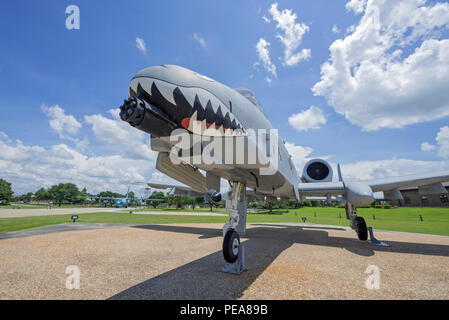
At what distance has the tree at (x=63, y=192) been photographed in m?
92.9

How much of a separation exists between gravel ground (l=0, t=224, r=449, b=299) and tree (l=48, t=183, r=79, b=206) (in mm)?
111404

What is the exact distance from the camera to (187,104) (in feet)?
10.8

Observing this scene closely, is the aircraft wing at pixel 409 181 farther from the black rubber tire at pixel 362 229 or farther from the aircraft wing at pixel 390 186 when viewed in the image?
the black rubber tire at pixel 362 229

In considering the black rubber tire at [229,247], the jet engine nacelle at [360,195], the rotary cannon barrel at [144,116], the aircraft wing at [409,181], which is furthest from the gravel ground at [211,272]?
the rotary cannon barrel at [144,116]

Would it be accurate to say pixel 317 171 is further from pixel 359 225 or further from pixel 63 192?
pixel 63 192

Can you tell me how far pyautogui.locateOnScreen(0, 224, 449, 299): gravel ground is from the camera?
365cm

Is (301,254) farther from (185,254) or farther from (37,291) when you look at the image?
(37,291)

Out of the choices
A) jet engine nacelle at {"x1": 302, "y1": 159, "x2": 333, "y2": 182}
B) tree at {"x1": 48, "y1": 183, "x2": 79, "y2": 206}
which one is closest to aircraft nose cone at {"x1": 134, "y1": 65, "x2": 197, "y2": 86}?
jet engine nacelle at {"x1": 302, "y1": 159, "x2": 333, "y2": 182}

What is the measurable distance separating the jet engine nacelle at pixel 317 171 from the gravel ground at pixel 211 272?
654 cm

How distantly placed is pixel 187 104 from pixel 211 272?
4203 mm

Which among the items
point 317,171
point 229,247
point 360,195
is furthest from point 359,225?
point 229,247
